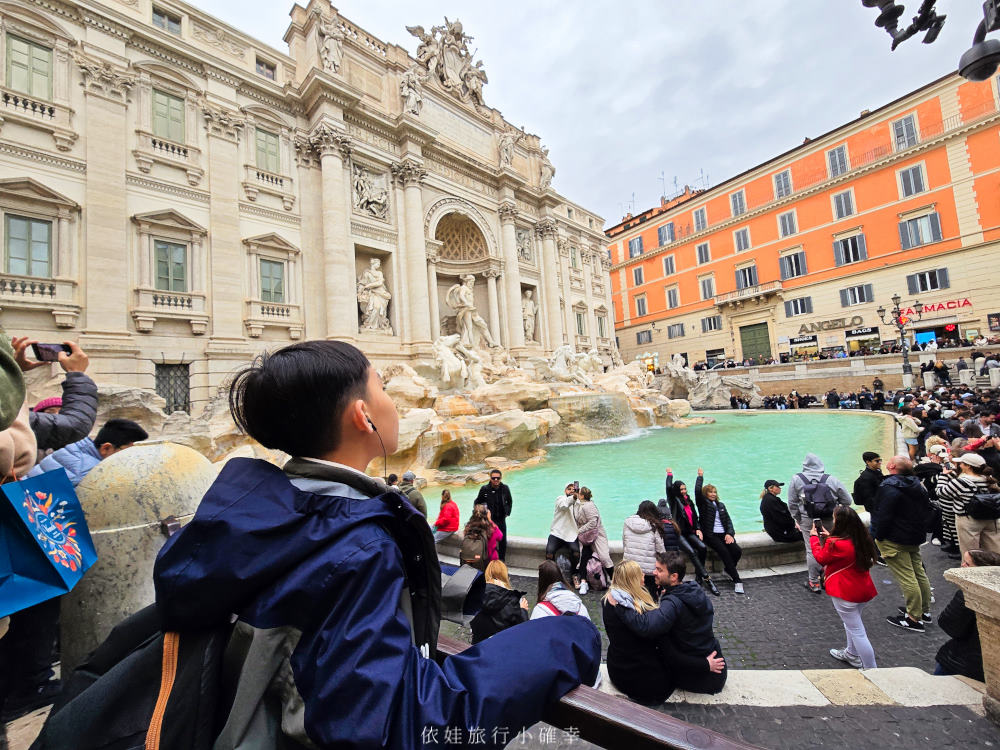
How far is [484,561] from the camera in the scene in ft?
12.3

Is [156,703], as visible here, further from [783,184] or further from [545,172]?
[783,184]

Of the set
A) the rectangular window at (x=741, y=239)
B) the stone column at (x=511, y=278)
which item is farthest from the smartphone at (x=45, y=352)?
the rectangular window at (x=741, y=239)

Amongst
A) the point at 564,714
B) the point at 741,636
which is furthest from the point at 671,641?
the point at 564,714

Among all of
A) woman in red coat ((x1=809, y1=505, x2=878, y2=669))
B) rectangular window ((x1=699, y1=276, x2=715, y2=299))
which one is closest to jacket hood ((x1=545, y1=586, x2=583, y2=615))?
woman in red coat ((x1=809, y1=505, x2=878, y2=669))

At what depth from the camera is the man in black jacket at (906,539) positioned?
3.37 m

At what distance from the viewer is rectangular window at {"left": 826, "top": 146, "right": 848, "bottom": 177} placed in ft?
77.6

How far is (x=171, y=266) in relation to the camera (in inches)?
451

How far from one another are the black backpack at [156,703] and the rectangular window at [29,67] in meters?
15.0

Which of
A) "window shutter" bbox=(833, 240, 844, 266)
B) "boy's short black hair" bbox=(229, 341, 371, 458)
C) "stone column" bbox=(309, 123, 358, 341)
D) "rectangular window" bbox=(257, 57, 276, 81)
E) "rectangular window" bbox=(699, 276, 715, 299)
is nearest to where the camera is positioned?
"boy's short black hair" bbox=(229, 341, 371, 458)

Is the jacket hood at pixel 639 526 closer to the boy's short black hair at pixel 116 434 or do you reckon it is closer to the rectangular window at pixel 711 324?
the boy's short black hair at pixel 116 434

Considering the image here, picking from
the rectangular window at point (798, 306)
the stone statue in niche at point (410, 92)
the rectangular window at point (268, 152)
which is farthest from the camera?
the rectangular window at point (798, 306)

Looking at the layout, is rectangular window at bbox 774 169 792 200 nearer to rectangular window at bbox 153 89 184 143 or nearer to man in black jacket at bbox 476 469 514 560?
man in black jacket at bbox 476 469 514 560

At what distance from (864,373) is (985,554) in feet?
64.9

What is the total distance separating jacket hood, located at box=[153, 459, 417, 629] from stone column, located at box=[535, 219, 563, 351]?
2130 centimetres
